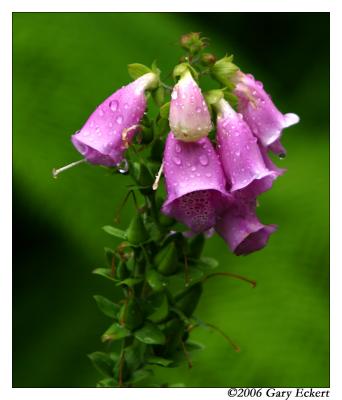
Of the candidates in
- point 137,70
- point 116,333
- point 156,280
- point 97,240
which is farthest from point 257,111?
point 97,240

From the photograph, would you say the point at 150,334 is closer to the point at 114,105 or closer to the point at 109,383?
the point at 109,383

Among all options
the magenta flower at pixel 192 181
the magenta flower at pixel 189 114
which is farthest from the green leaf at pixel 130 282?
the magenta flower at pixel 189 114

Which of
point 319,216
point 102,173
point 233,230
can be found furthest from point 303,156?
point 233,230

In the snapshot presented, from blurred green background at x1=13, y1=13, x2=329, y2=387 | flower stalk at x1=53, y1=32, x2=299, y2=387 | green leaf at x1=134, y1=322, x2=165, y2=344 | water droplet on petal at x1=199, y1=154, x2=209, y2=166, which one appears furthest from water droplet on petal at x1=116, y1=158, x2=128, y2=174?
blurred green background at x1=13, y1=13, x2=329, y2=387

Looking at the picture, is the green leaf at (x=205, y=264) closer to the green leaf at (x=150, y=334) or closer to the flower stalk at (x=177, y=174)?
the flower stalk at (x=177, y=174)

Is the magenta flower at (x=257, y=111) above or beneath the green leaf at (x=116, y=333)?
above

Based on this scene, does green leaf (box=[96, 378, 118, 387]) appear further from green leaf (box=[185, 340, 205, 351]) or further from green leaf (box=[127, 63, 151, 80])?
green leaf (box=[127, 63, 151, 80])
